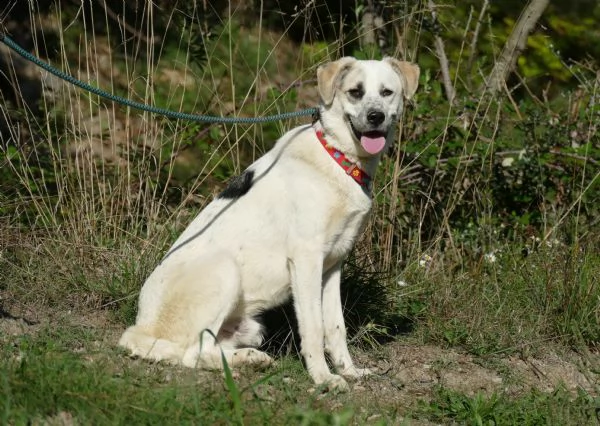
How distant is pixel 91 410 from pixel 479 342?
2.54 m

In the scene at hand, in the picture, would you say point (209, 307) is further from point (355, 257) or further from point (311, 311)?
point (355, 257)

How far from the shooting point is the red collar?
14.4ft

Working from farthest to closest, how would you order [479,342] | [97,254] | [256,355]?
[97,254], [479,342], [256,355]

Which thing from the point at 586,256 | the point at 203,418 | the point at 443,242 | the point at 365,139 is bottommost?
the point at 443,242

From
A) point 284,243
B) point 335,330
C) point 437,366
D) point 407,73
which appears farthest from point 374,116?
point 437,366

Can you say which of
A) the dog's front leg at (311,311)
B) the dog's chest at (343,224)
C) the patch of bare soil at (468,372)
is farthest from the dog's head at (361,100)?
the patch of bare soil at (468,372)

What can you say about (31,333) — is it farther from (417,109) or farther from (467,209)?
(467,209)

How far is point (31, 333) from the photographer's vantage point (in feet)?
14.8

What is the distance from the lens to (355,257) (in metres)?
5.67

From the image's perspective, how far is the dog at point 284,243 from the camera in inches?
168

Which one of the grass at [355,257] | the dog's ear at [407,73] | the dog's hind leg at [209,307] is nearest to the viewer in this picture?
the grass at [355,257]

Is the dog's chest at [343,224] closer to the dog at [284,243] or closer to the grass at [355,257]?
the dog at [284,243]

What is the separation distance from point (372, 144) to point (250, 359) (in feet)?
3.89

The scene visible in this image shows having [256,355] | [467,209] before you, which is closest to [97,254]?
[256,355]
